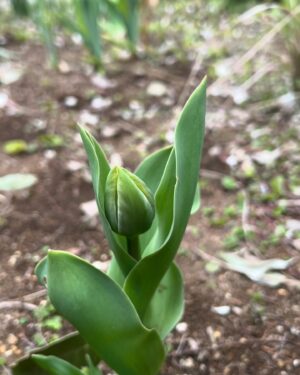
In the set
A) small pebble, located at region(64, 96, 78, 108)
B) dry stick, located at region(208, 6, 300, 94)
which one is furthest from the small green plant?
dry stick, located at region(208, 6, 300, 94)

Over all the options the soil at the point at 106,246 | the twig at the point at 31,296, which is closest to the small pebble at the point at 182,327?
the soil at the point at 106,246

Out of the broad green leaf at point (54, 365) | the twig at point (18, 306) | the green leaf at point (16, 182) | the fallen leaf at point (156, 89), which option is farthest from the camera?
the fallen leaf at point (156, 89)

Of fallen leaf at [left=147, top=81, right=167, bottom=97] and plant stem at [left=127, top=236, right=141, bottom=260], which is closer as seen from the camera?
plant stem at [left=127, top=236, right=141, bottom=260]

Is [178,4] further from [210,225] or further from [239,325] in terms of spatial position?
[239,325]

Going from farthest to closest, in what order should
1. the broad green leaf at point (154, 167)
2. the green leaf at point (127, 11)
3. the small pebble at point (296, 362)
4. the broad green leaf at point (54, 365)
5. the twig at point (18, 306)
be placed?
the green leaf at point (127, 11) < the twig at point (18, 306) < the small pebble at point (296, 362) < the broad green leaf at point (154, 167) < the broad green leaf at point (54, 365)

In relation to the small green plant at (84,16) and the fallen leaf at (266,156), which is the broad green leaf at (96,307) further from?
the small green plant at (84,16)

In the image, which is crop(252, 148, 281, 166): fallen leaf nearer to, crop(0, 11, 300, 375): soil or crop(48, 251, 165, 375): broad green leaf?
crop(0, 11, 300, 375): soil
